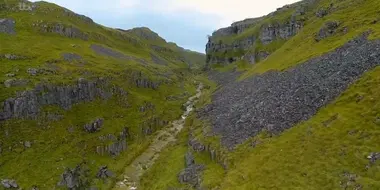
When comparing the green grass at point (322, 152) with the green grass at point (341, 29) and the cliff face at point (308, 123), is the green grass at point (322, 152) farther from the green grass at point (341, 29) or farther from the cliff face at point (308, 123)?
the green grass at point (341, 29)

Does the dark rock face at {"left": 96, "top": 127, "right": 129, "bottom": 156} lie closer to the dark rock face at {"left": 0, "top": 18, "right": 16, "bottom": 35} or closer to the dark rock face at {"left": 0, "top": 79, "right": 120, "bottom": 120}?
the dark rock face at {"left": 0, "top": 79, "right": 120, "bottom": 120}

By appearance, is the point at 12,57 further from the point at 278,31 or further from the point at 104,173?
the point at 278,31

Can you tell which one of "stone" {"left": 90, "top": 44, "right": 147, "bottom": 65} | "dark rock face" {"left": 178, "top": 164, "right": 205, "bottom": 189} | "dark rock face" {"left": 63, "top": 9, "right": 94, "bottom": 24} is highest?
"dark rock face" {"left": 63, "top": 9, "right": 94, "bottom": 24}

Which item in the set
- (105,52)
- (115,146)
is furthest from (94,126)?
(105,52)

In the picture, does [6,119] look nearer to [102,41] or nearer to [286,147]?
[286,147]

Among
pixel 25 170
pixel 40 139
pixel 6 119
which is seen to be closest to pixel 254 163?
pixel 25 170

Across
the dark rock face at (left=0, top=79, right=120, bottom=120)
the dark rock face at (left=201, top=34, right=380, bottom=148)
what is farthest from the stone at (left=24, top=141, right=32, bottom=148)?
the dark rock face at (left=201, top=34, right=380, bottom=148)
